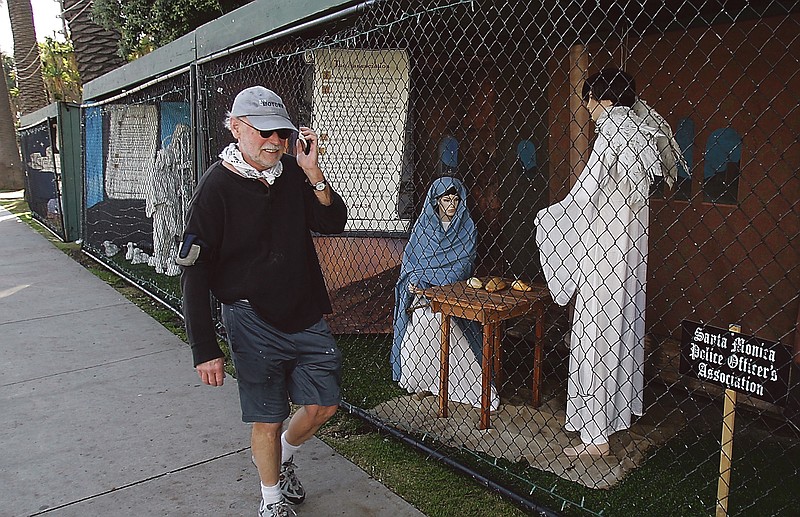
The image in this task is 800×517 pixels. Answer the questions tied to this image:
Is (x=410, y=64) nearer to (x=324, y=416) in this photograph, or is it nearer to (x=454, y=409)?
(x=454, y=409)

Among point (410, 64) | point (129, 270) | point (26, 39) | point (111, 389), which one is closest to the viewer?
point (111, 389)

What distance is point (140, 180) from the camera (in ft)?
24.3

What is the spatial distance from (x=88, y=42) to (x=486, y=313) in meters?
11.4

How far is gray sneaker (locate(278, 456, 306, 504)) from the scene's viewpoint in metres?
2.91

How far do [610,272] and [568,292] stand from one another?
265 mm

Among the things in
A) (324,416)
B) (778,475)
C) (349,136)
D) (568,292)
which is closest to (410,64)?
(349,136)

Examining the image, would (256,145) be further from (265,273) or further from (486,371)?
(486,371)

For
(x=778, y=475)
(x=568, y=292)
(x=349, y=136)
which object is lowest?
(x=778, y=475)

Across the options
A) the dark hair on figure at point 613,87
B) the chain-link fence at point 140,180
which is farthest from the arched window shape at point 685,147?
the chain-link fence at point 140,180

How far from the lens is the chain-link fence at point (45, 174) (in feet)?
33.0

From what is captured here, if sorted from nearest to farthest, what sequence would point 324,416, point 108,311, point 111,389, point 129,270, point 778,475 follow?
point 324,416, point 778,475, point 111,389, point 108,311, point 129,270

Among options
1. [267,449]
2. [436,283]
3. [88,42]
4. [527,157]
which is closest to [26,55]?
[88,42]

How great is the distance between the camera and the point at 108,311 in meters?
6.34

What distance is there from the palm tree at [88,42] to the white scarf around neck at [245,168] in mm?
10953
